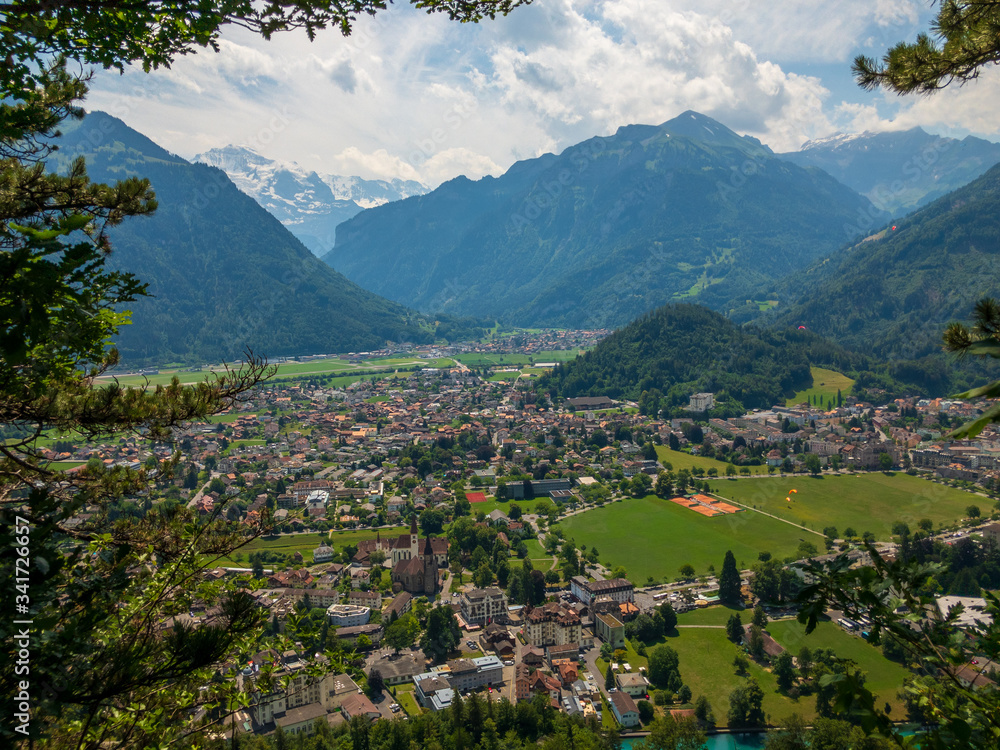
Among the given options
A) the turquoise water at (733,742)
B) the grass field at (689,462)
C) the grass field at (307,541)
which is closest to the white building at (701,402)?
the grass field at (689,462)

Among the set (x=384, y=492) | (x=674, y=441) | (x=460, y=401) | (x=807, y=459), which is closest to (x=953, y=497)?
(x=807, y=459)

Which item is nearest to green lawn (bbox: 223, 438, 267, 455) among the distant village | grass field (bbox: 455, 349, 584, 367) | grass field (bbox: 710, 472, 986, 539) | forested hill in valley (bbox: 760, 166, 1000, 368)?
the distant village

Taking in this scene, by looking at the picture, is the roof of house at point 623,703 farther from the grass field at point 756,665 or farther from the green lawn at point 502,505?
the green lawn at point 502,505

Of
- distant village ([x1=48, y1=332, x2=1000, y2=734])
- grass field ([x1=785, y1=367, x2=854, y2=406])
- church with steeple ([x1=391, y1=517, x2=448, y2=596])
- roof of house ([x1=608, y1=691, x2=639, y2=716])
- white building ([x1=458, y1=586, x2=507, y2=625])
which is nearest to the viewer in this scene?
roof of house ([x1=608, y1=691, x2=639, y2=716])

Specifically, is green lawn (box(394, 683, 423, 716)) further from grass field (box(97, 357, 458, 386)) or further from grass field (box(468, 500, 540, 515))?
grass field (box(97, 357, 458, 386))

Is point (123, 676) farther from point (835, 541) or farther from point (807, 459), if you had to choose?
point (807, 459)

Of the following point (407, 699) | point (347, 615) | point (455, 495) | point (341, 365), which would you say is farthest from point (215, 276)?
point (407, 699)

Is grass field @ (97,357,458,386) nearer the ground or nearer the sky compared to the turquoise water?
nearer the sky
